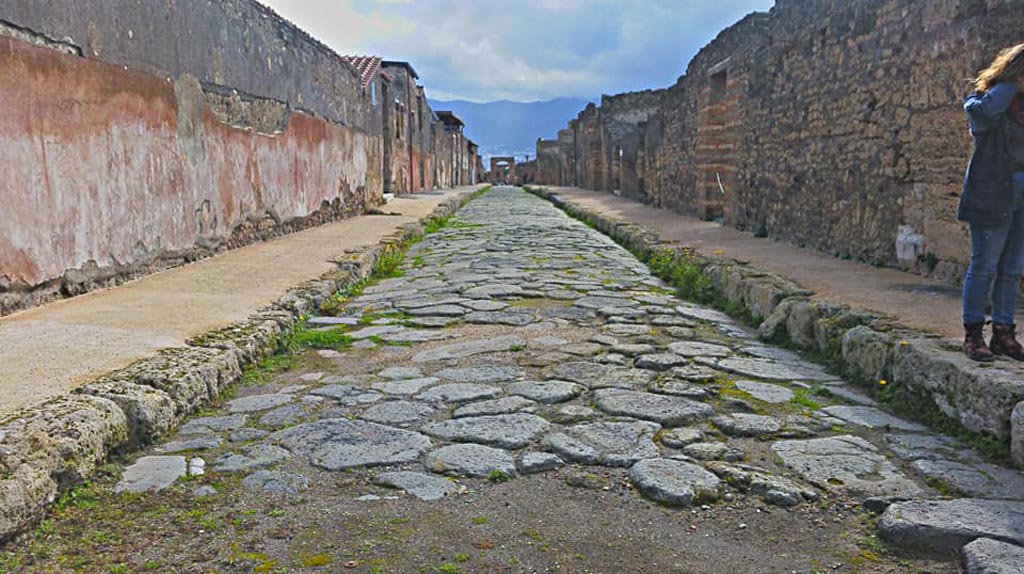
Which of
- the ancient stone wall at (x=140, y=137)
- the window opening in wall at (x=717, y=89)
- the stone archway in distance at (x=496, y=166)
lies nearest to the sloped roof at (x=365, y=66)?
the ancient stone wall at (x=140, y=137)

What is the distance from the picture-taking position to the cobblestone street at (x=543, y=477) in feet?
6.97

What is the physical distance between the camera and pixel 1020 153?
332 centimetres

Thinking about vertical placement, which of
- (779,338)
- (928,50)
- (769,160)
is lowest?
(779,338)

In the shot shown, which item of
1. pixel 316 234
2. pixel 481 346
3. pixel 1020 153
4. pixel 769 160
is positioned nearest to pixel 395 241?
pixel 316 234

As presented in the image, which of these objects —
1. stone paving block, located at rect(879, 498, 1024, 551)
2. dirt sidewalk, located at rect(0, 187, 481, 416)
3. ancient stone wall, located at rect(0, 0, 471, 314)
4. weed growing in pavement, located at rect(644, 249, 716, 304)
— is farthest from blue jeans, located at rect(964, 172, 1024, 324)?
ancient stone wall, located at rect(0, 0, 471, 314)

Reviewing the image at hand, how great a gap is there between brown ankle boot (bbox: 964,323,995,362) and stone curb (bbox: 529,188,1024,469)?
39 millimetres

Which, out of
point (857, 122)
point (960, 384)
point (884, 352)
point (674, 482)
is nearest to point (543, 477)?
point (674, 482)

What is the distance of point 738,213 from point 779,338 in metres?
6.30

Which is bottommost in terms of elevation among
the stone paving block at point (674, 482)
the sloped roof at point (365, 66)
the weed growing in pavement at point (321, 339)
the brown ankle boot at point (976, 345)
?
the weed growing in pavement at point (321, 339)

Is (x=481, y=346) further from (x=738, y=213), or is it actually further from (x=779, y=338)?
(x=738, y=213)

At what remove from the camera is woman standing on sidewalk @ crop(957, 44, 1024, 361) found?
3.29 m

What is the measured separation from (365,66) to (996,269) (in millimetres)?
17129

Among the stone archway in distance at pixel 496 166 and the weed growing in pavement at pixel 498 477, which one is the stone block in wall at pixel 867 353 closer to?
the weed growing in pavement at pixel 498 477

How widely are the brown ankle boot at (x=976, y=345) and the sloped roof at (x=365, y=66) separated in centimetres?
1351
